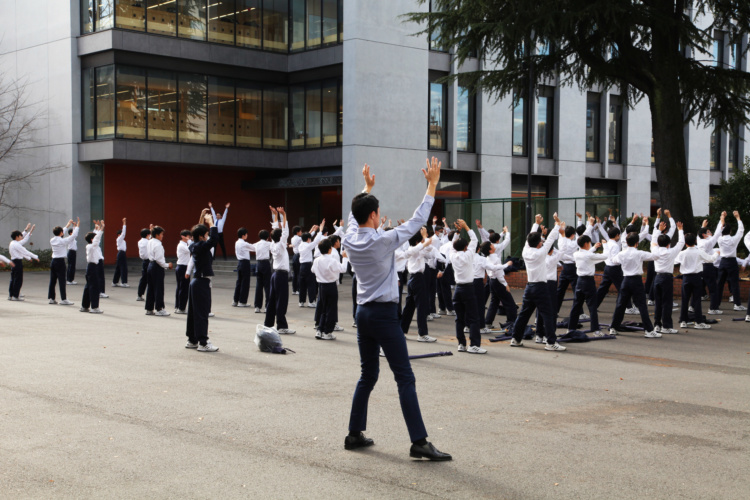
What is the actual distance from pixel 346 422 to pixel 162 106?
27912 mm

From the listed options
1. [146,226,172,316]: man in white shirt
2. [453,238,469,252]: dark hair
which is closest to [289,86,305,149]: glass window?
[146,226,172,316]: man in white shirt

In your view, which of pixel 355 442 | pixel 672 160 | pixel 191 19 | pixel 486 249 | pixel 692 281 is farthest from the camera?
pixel 191 19

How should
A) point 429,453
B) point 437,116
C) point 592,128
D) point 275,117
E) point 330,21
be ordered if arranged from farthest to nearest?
point 592,128 → point 275,117 → point 437,116 → point 330,21 → point 429,453

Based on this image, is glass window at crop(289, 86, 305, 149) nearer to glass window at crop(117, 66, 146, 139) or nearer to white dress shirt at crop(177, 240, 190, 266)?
Answer: glass window at crop(117, 66, 146, 139)

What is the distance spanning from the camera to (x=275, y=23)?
34.7 metres

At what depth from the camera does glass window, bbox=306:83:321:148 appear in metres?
34.3

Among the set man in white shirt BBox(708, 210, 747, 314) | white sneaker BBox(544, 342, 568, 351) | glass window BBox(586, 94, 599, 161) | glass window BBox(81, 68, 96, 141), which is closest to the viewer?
white sneaker BBox(544, 342, 568, 351)

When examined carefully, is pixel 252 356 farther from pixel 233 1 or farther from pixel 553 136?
pixel 553 136

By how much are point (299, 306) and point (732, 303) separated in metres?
11.2

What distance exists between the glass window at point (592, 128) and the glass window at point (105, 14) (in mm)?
23045

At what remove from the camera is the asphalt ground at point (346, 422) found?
5574 mm

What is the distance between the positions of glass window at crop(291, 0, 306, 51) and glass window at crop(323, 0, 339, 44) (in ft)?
4.32

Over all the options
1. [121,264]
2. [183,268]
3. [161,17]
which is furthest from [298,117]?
[183,268]

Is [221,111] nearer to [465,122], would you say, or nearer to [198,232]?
[465,122]
